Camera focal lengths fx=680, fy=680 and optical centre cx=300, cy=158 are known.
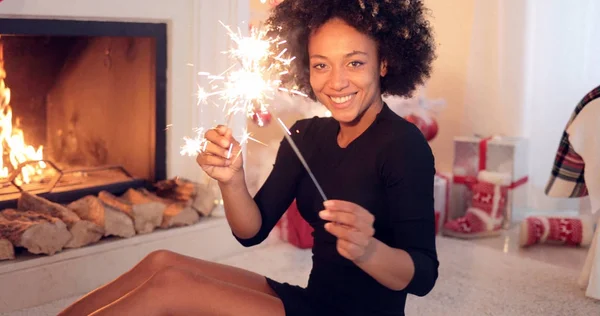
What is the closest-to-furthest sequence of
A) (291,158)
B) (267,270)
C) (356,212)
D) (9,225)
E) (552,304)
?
1. (356,212)
2. (291,158)
3. (9,225)
4. (552,304)
5. (267,270)

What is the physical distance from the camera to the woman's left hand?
3.14 feet

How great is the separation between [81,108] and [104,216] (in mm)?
453

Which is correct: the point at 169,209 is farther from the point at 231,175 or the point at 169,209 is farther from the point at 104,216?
the point at 231,175

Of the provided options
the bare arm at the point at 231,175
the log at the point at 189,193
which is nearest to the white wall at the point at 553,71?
the log at the point at 189,193

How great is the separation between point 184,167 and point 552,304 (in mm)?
1295

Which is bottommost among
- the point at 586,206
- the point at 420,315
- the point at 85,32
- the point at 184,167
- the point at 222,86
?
the point at 420,315

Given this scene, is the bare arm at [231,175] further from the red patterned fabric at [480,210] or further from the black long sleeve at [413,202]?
the red patterned fabric at [480,210]

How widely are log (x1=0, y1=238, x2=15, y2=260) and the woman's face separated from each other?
110cm

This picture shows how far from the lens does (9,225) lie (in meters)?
1.91

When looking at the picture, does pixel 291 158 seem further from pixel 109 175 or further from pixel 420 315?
pixel 109 175

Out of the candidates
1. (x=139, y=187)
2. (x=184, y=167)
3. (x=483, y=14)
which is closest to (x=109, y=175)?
(x=139, y=187)

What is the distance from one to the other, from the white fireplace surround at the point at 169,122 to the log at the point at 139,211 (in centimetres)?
3

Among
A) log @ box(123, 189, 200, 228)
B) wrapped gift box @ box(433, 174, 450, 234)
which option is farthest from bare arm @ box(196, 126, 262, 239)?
wrapped gift box @ box(433, 174, 450, 234)

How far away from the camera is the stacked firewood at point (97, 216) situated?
1906 mm
